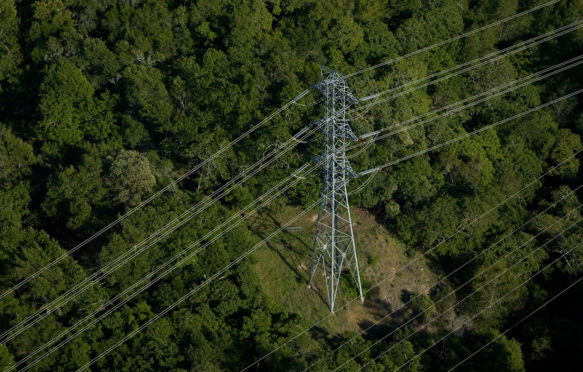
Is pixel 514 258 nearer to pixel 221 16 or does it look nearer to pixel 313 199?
pixel 313 199

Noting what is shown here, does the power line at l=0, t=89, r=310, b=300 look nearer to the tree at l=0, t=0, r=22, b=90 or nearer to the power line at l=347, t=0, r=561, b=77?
the power line at l=347, t=0, r=561, b=77

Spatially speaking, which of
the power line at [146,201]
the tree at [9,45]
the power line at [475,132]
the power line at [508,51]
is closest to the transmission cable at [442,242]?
the power line at [475,132]

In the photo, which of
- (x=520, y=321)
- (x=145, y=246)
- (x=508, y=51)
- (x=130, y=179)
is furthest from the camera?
(x=508, y=51)

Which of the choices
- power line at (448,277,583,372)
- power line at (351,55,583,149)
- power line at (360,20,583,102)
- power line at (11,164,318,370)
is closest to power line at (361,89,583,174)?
power line at (351,55,583,149)

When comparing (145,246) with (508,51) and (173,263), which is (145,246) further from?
(508,51)

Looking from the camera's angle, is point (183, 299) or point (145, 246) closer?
point (145, 246)

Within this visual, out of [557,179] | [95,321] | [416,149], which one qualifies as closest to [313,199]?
[416,149]

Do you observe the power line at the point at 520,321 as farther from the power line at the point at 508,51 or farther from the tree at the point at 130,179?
the tree at the point at 130,179

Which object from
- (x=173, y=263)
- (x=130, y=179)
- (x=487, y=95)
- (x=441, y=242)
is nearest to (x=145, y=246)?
(x=173, y=263)
